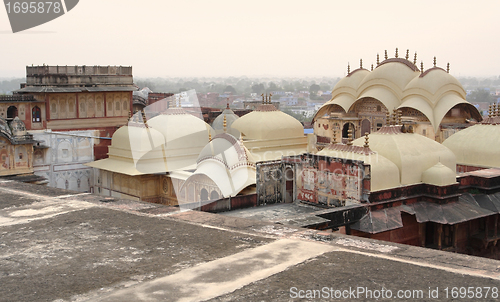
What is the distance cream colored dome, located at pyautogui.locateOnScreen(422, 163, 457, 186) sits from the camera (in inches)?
474

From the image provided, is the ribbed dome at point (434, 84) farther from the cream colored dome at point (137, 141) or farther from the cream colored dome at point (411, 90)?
the cream colored dome at point (137, 141)

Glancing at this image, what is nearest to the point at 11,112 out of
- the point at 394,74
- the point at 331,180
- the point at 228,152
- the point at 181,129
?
the point at 181,129

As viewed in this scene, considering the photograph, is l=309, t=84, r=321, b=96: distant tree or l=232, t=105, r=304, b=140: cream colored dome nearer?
l=232, t=105, r=304, b=140: cream colored dome

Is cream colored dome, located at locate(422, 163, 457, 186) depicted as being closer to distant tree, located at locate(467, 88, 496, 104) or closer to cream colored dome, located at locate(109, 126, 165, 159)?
cream colored dome, located at locate(109, 126, 165, 159)

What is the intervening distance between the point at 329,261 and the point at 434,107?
14840 mm

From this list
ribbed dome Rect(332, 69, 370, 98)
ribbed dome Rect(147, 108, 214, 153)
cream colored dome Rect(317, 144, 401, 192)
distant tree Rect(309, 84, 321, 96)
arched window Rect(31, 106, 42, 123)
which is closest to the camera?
cream colored dome Rect(317, 144, 401, 192)

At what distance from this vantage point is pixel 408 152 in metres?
12.5

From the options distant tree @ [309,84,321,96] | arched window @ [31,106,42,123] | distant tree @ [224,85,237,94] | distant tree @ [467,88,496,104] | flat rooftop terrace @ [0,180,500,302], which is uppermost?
distant tree @ [309,84,321,96]

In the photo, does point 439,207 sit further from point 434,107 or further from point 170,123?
point 170,123

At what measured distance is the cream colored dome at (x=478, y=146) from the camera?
49.3 feet

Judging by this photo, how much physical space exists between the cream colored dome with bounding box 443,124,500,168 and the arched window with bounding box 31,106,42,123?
1546 cm

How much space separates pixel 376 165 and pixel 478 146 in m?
5.22

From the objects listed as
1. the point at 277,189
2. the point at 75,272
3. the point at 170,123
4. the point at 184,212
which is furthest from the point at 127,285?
the point at 170,123

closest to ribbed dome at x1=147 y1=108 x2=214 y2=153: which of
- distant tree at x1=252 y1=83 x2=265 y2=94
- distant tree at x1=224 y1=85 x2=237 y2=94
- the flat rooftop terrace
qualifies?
the flat rooftop terrace
